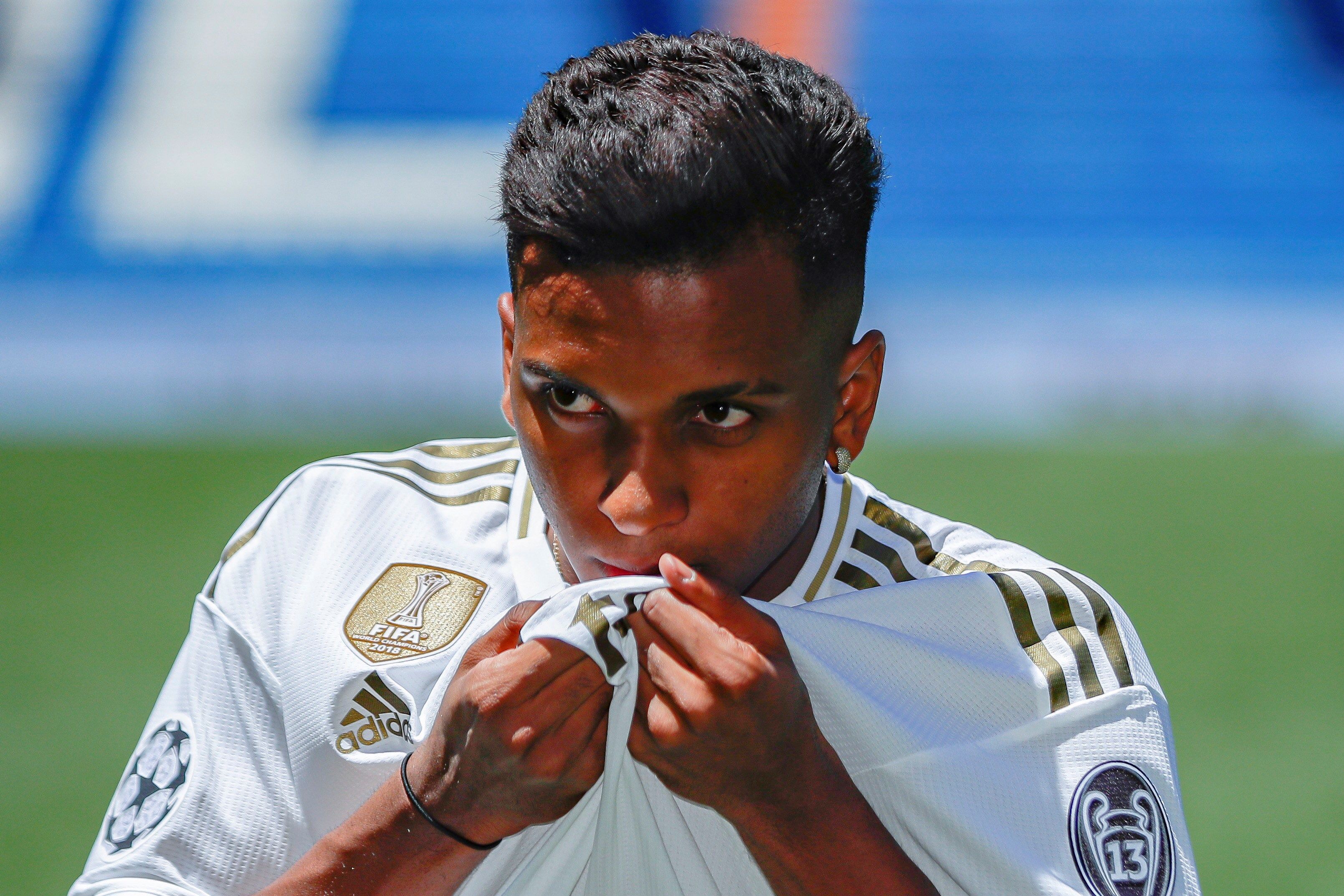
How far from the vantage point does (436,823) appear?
3.79ft

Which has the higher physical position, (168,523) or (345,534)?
(168,523)

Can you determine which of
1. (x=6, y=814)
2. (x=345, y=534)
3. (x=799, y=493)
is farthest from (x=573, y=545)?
(x=6, y=814)

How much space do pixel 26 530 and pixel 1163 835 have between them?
4498 millimetres

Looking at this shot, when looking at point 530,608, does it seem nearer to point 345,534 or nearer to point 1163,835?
point 345,534

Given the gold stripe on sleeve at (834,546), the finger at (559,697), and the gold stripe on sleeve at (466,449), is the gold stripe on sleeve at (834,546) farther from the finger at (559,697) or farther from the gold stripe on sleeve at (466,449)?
the gold stripe on sleeve at (466,449)

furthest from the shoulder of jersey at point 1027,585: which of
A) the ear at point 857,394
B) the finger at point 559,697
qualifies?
the finger at point 559,697

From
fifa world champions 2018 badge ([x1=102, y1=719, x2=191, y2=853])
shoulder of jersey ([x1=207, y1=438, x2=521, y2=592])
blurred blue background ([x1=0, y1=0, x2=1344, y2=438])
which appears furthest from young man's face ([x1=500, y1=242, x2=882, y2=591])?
blurred blue background ([x1=0, y1=0, x2=1344, y2=438])

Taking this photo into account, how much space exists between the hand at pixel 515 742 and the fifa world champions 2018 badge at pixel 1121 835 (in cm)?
44

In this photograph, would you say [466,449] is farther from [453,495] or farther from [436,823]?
[436,823]

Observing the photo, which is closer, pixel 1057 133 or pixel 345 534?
pixel 345 534

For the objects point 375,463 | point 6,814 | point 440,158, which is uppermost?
point 440,158

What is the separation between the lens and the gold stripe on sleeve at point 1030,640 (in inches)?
49.5

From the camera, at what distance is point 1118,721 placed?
4.08 feet

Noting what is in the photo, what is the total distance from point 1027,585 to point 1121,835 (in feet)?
0.82
